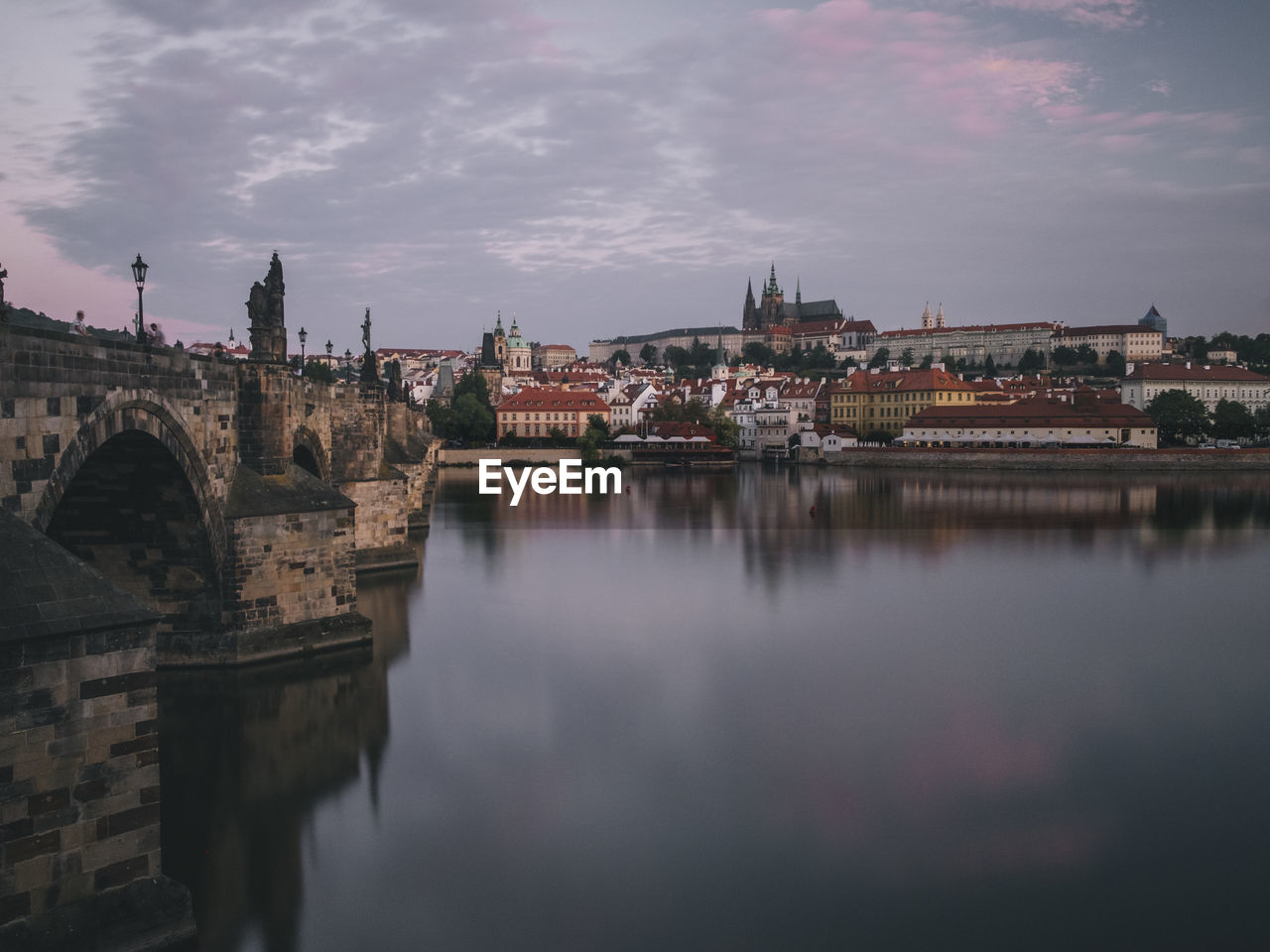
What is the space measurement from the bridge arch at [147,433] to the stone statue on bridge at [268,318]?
2.45m

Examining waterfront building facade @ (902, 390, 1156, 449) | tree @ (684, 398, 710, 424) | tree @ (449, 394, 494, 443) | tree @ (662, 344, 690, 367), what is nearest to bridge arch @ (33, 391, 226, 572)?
tree @ (449, 394, 494, 443)

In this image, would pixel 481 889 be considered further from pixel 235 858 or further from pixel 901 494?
pixel 901 494

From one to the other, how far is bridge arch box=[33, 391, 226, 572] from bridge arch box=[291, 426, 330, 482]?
189 inches

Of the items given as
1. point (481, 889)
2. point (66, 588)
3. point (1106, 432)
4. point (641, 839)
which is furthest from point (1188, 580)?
point (1106, 432)

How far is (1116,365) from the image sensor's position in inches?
4678

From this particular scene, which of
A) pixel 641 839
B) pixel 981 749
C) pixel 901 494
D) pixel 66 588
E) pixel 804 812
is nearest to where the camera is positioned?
pixel 66 588

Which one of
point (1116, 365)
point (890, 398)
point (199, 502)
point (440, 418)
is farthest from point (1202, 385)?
point (199, 502)

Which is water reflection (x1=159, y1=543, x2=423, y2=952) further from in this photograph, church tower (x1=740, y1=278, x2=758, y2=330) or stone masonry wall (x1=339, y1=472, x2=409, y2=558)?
church tower (x1=740, y1=278, x2=758, y2=330)

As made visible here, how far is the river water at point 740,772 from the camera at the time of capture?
768 centimetres

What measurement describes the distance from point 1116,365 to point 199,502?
406ft

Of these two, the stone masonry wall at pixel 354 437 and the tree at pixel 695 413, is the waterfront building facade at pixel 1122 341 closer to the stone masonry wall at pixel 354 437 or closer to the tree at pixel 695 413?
the tree at pixel 695 413

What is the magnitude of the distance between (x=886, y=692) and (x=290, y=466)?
874 centimetres

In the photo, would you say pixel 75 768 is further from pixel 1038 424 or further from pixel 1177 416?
pixel 1177 416

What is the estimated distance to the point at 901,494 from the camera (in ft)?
148
